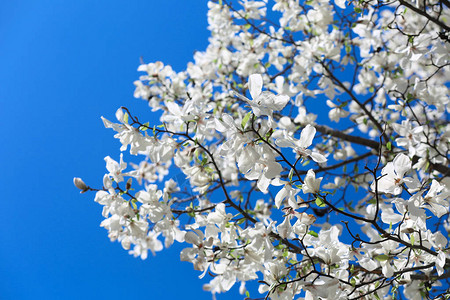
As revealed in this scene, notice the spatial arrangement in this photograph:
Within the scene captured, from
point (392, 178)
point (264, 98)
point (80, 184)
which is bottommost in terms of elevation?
point (392, 178)

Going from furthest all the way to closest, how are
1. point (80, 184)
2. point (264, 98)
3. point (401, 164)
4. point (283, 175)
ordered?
point (283, 175) → point (80, 184) → point (401, 164) → point (264, 98)

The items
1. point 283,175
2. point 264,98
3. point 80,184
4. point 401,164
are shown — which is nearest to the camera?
point 264,98

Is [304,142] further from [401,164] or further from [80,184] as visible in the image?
[80,184]

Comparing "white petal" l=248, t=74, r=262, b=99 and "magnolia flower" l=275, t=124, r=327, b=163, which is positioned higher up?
"white petal" l=248, t=74, r=262, b=99

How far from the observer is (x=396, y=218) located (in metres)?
1.30

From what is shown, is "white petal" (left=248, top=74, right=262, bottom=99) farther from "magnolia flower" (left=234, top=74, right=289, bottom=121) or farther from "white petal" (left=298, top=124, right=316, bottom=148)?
"white petal" (left=298, top=124, right=316, bottom=148)

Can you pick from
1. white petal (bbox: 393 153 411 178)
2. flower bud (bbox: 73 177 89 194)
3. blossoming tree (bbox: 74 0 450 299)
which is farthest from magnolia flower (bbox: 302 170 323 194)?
flower bud (bbox: 73 177 89 194)

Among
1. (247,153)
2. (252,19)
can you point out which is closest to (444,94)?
(252,19)

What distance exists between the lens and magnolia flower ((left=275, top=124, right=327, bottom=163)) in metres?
1.04

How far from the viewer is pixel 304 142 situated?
3.50 ft

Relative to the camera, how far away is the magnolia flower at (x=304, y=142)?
1042mm

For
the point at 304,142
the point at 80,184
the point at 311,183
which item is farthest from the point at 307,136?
the point at 80,184

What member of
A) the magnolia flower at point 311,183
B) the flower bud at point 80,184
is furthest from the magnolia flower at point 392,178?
the flower bud at point 80,184

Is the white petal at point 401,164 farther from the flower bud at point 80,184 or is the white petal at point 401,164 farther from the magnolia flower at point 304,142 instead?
the flower bud at point 80,184
